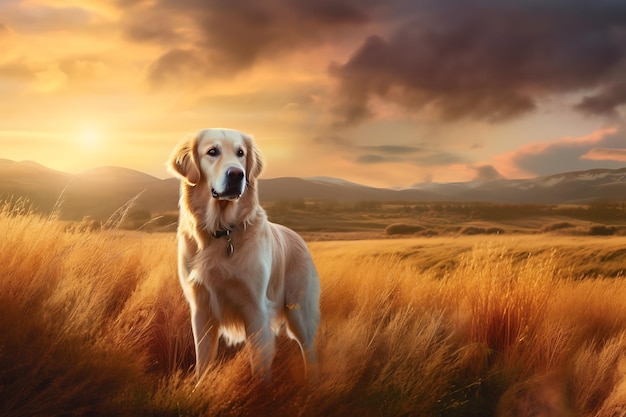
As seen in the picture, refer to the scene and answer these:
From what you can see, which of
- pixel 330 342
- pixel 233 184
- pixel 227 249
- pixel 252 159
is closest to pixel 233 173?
pixel 233 184

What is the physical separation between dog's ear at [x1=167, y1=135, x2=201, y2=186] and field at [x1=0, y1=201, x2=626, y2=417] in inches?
41.0

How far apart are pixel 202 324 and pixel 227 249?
54 centimetres

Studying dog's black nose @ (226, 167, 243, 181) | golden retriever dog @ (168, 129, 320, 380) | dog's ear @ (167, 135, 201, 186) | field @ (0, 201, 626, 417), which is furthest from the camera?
dog's ear @ (167, 135, 201, 186)

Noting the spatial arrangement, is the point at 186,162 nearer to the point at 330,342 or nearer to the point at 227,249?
the point at 227,249

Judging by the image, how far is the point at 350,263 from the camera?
7832mm

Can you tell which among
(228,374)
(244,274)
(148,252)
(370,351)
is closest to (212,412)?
(228,374)

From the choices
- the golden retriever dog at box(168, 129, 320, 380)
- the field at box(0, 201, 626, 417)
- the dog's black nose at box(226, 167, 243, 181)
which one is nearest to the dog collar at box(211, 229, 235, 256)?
the golden retriever dog at box(168, 129, 320, 380)

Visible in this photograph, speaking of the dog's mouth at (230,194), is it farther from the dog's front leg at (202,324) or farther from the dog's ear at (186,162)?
the dog's front leg at (202,324)

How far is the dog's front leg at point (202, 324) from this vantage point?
429 cm

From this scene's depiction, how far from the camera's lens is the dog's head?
406 cm

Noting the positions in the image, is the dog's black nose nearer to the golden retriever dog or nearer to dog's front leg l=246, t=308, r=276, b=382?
the golden retriever dog

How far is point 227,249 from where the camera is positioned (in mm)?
4223

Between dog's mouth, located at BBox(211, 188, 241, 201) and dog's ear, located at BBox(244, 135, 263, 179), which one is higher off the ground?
dog's ear, located at BBox(244, 135, 263, 179)

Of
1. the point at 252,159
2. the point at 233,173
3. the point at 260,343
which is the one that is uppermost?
the point at 252,159
